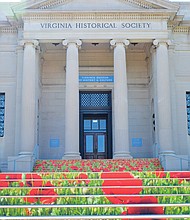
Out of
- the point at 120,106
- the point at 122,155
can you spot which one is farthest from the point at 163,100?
the point at 122,155

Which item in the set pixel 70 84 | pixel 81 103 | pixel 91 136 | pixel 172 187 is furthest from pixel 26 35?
pixel 172 187

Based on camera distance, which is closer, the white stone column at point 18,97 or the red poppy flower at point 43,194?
the red poppy flower at point 43,194

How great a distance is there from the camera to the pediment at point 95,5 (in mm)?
24416

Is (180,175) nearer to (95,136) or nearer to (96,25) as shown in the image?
(96,25)

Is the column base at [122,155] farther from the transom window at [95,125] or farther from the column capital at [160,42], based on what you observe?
the column capital at [160,42]

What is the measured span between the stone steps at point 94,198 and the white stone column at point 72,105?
758 centimetres

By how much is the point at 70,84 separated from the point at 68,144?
3.92m

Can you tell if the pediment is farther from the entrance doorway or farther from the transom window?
the transom window

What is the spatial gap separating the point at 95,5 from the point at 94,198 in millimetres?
16987

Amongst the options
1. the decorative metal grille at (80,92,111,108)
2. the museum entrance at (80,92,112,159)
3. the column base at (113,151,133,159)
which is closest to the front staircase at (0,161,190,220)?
the column base at (113,151,133,159)

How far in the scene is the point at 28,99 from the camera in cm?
2358

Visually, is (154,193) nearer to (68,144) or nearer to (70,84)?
(68,144)

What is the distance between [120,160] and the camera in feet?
73.5

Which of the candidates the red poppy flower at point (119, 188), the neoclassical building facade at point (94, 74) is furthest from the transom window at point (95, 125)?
the red poppy flower at point (119, 188)
